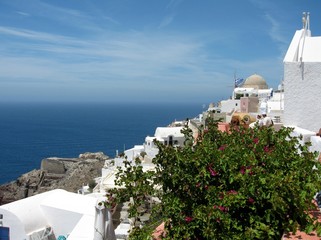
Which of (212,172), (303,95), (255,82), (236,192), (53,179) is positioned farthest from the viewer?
(255,82)

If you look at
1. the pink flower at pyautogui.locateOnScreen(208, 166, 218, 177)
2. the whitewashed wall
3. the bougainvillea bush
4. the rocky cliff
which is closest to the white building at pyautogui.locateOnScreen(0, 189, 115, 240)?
the bougainvillea bush

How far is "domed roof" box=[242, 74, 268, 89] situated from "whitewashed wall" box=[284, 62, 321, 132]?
119 ft

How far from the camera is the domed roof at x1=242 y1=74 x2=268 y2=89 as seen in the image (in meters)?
53.6

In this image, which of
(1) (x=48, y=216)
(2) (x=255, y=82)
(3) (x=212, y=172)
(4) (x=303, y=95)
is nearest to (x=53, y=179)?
(1) (x=48, y=216)

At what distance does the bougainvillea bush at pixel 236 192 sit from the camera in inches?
279

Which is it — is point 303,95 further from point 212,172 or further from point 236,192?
point 236,192

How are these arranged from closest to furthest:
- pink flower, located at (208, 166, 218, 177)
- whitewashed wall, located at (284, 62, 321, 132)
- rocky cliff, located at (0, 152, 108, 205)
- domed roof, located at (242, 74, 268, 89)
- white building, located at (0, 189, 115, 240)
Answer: pink flower, located at (208, 166, 218, 177) → white building, located at (0, 189, 115, 240) → whitewashed wall, located at (284, 62, 321, 132) → rocky cliff, located at (0, 152, 108, 205) → domed roof, located at (242, 74, 268, 89)

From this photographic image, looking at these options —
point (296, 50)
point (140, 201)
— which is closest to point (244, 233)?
point (140, 201)

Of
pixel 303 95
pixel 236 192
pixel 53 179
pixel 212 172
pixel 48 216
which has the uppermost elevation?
pixel 303 95

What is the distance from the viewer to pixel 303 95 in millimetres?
17672

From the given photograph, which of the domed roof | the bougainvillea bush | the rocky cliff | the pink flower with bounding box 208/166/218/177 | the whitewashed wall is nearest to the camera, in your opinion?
the bougainvillea bush

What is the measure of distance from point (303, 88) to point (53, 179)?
3548 centimetres

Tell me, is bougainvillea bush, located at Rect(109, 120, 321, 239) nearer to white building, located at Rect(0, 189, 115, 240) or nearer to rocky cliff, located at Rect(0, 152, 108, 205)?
white building, located at Rect(0, 189, 115, 240)

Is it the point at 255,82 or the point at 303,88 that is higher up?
the point at 255,82
